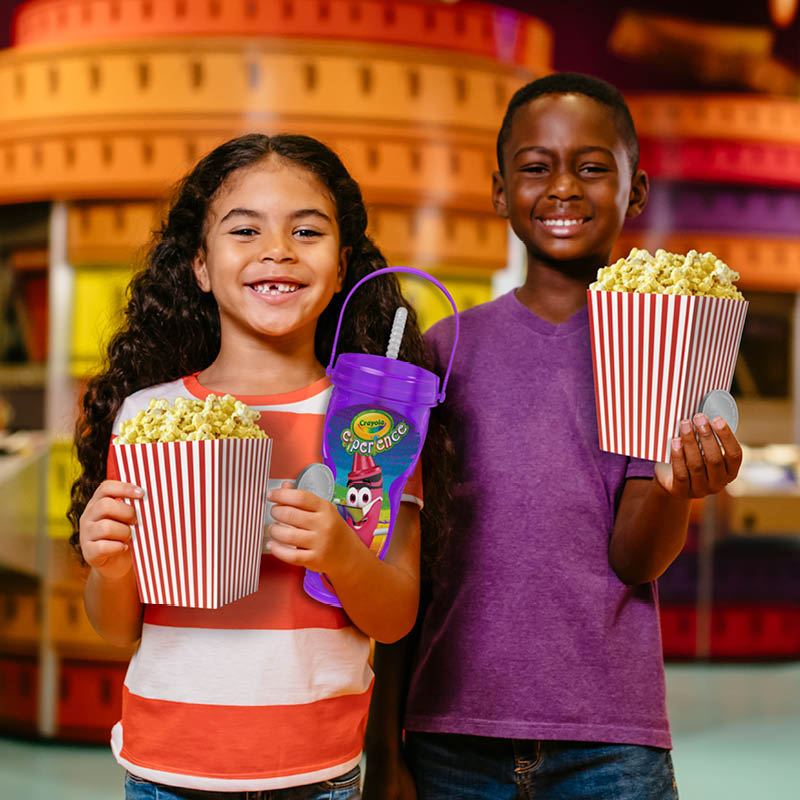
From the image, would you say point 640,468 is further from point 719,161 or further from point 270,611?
point 719,161

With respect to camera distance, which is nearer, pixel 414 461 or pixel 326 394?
pixel 414 461

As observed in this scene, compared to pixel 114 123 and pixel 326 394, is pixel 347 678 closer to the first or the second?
pixel 326 394

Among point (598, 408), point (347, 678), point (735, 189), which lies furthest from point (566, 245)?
point (735, 189)

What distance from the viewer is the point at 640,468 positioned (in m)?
1.29

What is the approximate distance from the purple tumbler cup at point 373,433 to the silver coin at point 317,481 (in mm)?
53

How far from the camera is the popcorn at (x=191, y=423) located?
1045mm

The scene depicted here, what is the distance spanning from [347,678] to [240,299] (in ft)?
1.46

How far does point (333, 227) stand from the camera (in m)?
1.25

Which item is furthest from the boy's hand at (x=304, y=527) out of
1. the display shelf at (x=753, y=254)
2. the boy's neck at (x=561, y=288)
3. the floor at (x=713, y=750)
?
the display shelf at (x=753, y=254)

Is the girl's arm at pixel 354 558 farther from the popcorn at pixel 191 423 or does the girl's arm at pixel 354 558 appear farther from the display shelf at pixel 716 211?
the display shelf at pixel 716 211

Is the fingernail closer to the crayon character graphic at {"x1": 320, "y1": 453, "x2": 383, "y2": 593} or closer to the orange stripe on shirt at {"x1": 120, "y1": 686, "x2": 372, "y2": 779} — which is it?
the crayon character graphic at {"x1": 320, "y1": 453, "x2": 383, "y2": 593}

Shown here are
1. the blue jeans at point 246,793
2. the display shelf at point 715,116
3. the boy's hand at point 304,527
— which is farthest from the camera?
the display shelf at point 715,116

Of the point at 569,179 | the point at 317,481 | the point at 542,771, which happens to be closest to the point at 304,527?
the point at 317,481

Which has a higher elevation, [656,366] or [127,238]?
[127,238]
